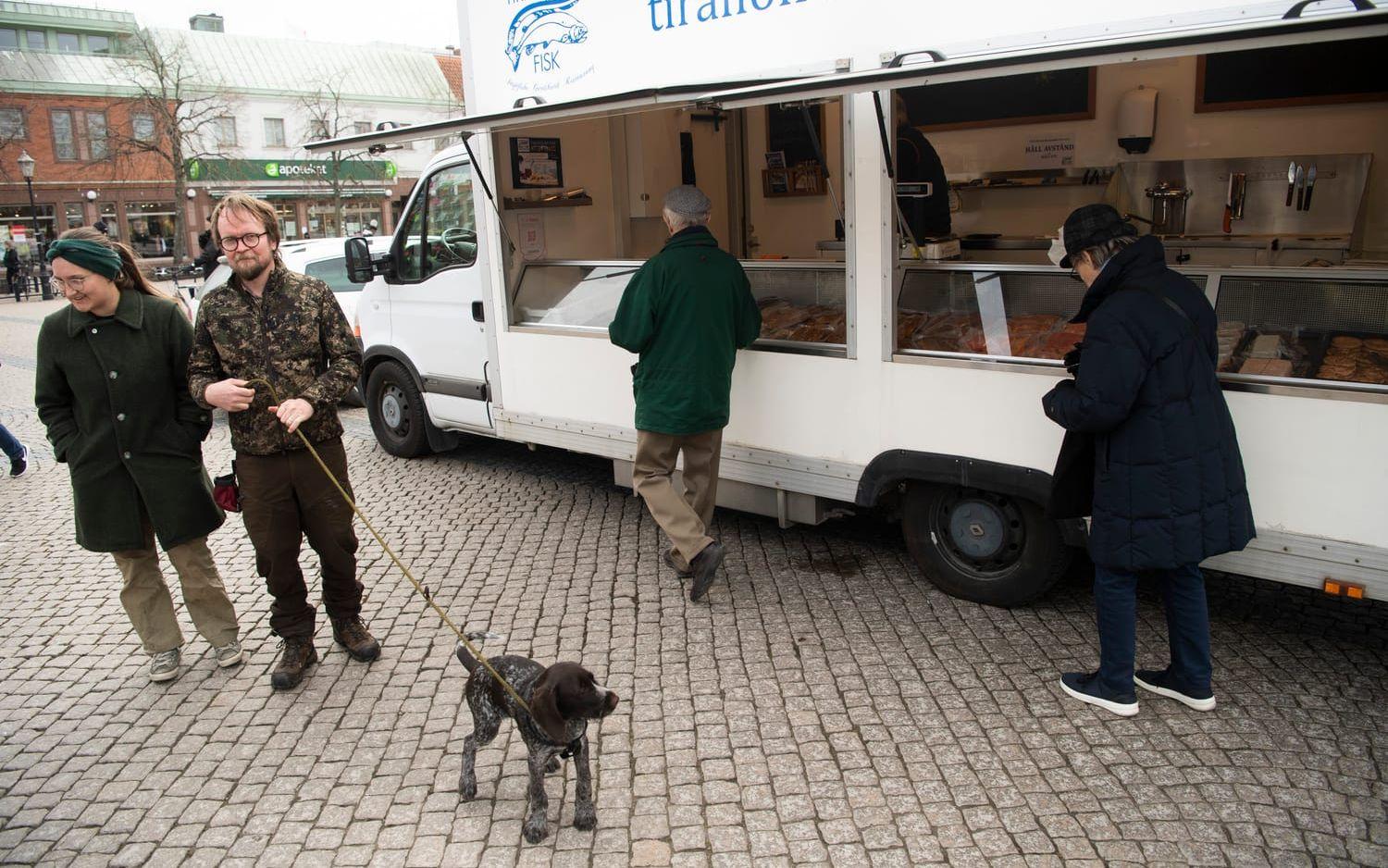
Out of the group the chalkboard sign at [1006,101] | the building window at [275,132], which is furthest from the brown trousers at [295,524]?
the building window at [275,132]

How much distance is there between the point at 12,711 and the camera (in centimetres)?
418

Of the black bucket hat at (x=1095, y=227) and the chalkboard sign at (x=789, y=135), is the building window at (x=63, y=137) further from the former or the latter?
the black bucket hat at (x=1095, y=227)

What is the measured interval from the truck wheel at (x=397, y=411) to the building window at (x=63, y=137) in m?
46.9

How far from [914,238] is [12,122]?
5065cm

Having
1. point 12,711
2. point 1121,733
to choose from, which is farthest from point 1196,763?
point 12,711

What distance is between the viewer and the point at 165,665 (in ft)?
14.3

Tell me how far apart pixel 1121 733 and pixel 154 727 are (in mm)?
3552

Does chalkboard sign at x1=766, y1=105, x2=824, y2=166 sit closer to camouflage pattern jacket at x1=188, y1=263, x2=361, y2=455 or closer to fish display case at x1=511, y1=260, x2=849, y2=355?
fish display case at x1=511, y1=260, x2=849, y2=355

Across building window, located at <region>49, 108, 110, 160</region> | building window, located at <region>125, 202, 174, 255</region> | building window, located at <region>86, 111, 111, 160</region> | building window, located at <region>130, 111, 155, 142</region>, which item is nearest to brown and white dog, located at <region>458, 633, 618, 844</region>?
building window, located at <region>125, 202, 174, 255</region>

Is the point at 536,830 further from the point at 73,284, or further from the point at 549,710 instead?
the point at 73,284

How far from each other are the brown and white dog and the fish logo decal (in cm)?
331

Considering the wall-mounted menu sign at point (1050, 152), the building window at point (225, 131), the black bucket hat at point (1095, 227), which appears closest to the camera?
the black bucket hat at point (1095, 227)

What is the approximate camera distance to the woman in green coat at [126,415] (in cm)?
394

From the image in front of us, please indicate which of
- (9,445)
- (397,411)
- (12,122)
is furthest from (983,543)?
(12,122)
